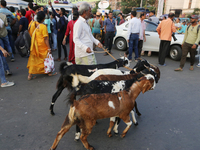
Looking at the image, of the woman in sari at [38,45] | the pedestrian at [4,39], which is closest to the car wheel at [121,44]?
the woman in sari at [38,45]

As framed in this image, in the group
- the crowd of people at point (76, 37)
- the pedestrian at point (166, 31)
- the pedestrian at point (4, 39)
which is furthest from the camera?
the pedestrian at point (166, 31)

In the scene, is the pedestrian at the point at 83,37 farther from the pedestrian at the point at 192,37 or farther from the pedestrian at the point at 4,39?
the pedestrian at the point at 192,37

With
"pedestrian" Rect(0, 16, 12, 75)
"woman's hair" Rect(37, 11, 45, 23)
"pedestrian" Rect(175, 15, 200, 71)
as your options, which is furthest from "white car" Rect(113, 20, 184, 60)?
"pedestrian" Rect(0, 16, 12, 75)

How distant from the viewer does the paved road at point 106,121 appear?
8.62ft

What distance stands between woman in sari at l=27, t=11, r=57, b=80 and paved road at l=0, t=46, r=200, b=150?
0.50m

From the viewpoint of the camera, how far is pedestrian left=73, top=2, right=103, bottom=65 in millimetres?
3320

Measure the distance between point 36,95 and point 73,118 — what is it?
254cm

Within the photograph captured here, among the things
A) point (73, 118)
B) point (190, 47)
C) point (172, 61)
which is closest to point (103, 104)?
point (73, 118)

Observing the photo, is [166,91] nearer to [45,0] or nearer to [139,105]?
[139,105]

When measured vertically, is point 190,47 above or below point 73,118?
above

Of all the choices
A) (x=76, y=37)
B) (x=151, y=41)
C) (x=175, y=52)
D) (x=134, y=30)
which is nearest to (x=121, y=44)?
(x=151, y=41)

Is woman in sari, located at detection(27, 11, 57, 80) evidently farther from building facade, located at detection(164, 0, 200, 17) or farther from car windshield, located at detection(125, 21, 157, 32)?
building facade, located at detection(164, 0, 200, 17)

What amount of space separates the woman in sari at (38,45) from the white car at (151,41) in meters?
5.23

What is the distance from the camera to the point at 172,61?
24.8ft
